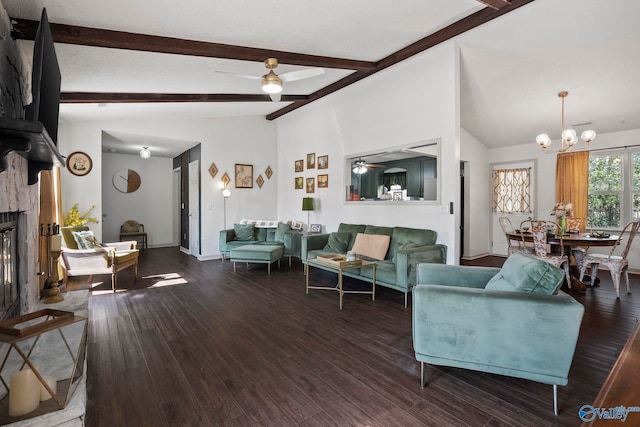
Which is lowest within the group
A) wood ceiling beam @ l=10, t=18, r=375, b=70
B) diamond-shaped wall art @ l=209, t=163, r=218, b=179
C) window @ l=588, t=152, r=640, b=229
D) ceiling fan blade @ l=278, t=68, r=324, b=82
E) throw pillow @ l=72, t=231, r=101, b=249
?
throw pillow @ l=72, t=231, r=101, b=249

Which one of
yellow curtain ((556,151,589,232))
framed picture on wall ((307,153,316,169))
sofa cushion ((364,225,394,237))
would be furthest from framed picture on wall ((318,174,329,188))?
yellow curtain ((556,151,589,232))

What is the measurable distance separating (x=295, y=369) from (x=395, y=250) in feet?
8.06

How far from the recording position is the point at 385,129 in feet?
15.8

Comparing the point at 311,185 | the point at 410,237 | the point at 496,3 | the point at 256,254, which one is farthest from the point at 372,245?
the point at 496,3

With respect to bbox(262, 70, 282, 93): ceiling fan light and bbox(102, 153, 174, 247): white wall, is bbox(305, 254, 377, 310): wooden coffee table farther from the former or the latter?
bbox(102, 153, 174, 247): white wall

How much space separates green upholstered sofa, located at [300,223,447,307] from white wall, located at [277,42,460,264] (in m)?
0.21

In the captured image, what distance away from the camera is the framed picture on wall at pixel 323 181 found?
237 inches

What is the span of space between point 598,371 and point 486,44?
3.49 metres

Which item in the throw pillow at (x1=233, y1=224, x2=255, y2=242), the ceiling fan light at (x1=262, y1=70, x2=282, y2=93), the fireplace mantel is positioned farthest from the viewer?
the throw pillow at (x1=233, y1=224, x2=255, y2=242)

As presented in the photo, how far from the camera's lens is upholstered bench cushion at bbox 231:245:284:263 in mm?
5188

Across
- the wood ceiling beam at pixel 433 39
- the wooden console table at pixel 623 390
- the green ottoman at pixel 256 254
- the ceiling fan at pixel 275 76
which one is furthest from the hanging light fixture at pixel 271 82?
the wooden console table at pixel 623 390

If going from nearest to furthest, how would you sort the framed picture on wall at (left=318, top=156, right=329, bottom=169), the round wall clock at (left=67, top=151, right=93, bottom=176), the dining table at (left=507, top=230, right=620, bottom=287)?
the dining table at (left=507, top=230, right=620, bottom=287), the round wall clock at (left=67, top=151, right=93, bottom=176), the framed picture on wall at (left=318, top=156, right=329, bottom=169)

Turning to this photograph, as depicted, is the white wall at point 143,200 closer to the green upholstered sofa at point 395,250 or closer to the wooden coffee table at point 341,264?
the green upholstered sofa at point 395,250

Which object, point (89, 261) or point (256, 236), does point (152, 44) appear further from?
point (256, 236)
